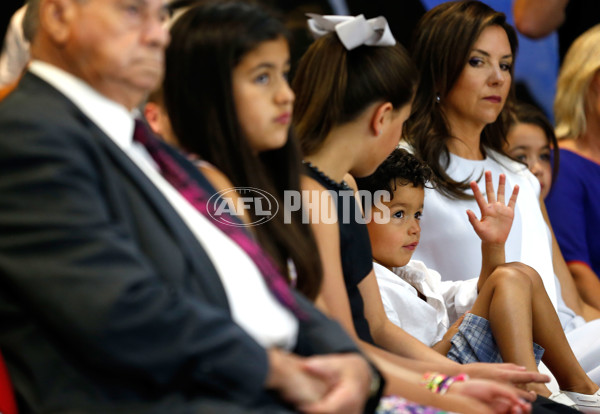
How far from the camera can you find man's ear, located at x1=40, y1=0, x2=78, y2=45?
1.23 meters

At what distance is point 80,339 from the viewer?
41.3 inches

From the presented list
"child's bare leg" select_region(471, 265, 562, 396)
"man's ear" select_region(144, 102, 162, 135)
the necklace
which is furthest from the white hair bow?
"child's bare leg" select_region(471, 265, 562, 396)

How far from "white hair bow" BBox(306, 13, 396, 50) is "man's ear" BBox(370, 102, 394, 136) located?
0.16 meters

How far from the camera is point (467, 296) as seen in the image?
259cm

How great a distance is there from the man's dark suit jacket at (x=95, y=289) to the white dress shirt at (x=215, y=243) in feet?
0.13

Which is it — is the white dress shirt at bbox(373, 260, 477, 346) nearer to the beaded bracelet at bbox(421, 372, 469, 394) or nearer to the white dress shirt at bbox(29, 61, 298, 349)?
the beaded bracelet at bbox(421, 372, 469, 394)

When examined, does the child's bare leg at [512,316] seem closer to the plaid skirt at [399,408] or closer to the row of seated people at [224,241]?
the row of seated people at [224,241]

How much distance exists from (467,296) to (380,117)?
817 millimetres

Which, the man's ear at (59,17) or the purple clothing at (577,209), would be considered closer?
the man's ear at (59,17)

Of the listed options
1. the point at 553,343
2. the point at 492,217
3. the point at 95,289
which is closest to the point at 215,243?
the point at 95,289

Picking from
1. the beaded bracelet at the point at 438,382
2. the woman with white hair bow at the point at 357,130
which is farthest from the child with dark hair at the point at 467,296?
the beaded bracelet at the point at 438,382

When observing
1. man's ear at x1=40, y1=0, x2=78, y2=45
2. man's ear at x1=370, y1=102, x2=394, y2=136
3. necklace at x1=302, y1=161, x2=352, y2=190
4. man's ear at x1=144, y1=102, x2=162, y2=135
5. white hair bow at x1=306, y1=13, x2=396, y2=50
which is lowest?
necklace at x1=302, y1=161, x2=352, y2=190

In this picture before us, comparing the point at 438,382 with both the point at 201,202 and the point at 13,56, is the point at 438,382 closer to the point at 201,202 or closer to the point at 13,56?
the point at 201,202

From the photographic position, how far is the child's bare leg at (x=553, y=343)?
7.66 ft
